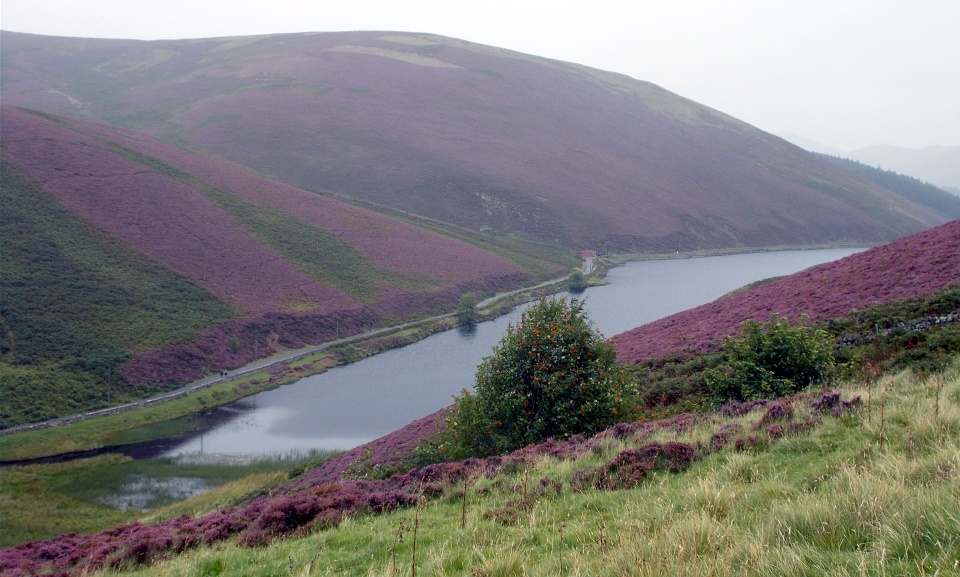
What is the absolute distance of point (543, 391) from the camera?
15922 millimetres

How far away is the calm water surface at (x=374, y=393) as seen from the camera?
37719 millimetres

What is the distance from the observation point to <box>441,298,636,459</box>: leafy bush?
1550cm

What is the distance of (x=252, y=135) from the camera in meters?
121

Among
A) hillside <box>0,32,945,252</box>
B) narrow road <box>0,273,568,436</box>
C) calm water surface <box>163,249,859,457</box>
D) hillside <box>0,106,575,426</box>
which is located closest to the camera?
narrow road <box>0,273,568,436</box>

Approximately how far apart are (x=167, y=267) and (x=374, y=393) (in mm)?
25819

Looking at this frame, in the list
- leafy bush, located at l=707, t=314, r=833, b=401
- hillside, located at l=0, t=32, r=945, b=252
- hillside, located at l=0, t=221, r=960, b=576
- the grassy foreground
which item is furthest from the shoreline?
hillside, located at l=0, t=32, r=945, b=252

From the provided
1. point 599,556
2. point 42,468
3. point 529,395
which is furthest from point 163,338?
point 599,556

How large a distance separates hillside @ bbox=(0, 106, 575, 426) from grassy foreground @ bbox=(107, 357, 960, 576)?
38.7m

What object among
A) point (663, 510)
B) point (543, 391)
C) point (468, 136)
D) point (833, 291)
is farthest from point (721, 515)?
point (468, 136)

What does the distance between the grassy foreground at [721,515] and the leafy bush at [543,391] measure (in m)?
4.63

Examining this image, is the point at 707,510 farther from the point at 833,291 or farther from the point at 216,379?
the point at 216,379

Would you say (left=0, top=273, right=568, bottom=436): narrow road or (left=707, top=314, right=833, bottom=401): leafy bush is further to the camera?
(left=0, top=273, right=568, bottom=436): narrow road

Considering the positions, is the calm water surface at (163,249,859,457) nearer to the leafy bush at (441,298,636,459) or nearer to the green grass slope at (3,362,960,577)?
the leafy bush at (441,298,636,459)

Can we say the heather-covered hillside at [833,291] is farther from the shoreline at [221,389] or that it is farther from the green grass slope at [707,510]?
the green grass slope at [707,510]
